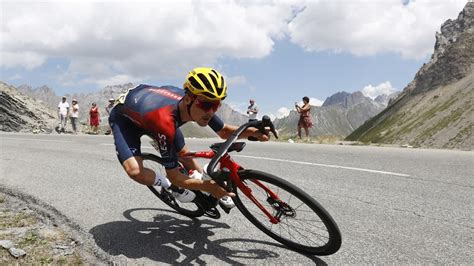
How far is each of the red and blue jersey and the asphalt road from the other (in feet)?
3.24

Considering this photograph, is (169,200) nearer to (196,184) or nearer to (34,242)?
(196,184)

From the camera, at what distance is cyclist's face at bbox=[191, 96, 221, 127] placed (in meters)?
3.91

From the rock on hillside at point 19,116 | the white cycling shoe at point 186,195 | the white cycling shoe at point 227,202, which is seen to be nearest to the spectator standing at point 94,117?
the rock on hillside at point 19,116

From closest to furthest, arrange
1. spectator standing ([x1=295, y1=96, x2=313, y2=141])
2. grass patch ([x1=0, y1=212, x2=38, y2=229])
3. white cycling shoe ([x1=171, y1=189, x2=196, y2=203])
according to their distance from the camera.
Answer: white cycling shoe ([x1=171, y1=189, x2=196, y2=203]) → grass patch ([x1=0, y1=212, x2=38, y2=229]) → spectator standing ([x1=295, y1=96, x2=313, y2=141])

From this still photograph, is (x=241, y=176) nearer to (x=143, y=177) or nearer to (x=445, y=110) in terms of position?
(x=143, y=177)

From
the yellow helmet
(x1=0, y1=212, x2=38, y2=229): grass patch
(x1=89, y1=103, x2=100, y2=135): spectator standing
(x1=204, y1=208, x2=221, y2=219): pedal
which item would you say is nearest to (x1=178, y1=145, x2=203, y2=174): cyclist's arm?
(x1=204, y1=208, x2=221, y2=219): pedal

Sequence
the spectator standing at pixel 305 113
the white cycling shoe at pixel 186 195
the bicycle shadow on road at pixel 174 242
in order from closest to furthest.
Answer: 1. the bicycle shadow on road at pixel 174 242
2. the white cycling shoe at pixel 186 195
3. the spectator standing at pixel 305 113

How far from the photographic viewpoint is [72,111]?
25.2 m

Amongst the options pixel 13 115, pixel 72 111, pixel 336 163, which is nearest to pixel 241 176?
pixel 336 163

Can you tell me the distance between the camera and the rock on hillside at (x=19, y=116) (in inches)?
1188

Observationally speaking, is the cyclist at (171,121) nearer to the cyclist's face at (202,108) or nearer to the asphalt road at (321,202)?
the cyclist's face at (202,108)

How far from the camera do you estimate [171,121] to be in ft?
13.1

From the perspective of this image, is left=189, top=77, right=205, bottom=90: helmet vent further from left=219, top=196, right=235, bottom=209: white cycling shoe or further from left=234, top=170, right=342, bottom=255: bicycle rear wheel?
left=219, top=196, right=235, bottom=209: white cycling shoe

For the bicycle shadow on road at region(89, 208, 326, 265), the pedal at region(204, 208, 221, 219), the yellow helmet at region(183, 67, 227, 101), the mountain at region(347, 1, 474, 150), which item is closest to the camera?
the yellow helmet at region(183, 67, 227, 101)
